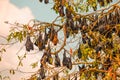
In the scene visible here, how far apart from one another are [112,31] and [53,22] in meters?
1.83

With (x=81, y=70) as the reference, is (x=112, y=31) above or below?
above

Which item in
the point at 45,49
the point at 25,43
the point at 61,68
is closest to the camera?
the point at 45,49

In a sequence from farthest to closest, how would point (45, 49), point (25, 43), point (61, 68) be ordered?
point (61, 68)
point (25, 43)
point (45, 49)

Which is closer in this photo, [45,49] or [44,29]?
[45,49]

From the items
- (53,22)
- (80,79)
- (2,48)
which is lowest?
(80,79)

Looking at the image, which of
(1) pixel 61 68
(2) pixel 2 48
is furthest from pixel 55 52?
(2) pixel 2 48

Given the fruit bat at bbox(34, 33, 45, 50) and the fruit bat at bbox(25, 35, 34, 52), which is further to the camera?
the fruit bat at bbox(25, 35, 34, 52)

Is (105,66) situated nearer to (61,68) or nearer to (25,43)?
(61,68)

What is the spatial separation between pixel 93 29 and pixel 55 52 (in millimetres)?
1426

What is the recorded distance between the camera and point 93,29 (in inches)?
444

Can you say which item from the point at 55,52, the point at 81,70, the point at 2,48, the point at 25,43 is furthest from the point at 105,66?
the point at 2,48

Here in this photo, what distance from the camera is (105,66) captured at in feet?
36.2

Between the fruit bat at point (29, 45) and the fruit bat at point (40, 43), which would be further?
the fruit bat at point (29, 45)

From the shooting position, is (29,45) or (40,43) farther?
(29,45)
